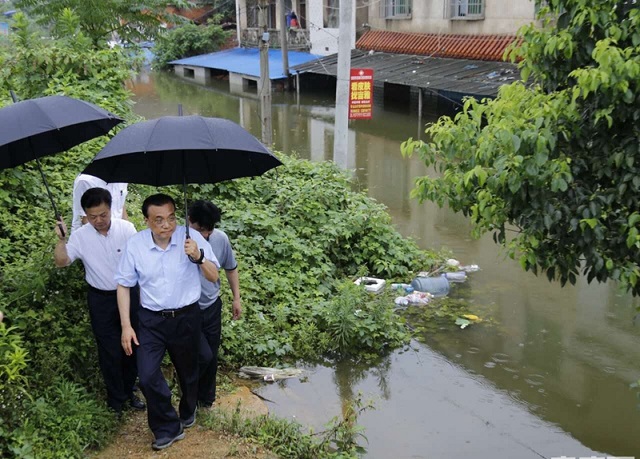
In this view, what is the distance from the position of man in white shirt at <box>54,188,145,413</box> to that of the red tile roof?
15373 mm

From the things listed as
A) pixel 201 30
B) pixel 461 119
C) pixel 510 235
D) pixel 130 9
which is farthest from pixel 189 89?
pixel 461 119

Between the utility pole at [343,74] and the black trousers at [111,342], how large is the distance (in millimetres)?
6610

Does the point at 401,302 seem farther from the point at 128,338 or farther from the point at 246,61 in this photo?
the point at 246,61

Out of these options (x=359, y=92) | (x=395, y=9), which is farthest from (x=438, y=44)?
(x=359, y=92)

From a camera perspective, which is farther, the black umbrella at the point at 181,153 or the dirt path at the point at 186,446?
the dirt path at the point at 186,446

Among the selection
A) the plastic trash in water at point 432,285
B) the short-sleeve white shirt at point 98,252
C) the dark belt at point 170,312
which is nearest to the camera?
the dark belt at point 170,312

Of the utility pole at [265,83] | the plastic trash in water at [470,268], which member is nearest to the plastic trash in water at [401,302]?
the plastic trash in water at [470,268]

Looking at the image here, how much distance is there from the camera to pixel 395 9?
85.0ft

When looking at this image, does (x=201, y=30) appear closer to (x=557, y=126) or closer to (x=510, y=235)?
(x=510, y=235)

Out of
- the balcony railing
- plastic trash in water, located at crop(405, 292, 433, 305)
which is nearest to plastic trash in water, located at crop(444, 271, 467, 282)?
plastic trash in water, located at crop(405, 292, 433, 305)

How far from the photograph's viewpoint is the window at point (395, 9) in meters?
25.1

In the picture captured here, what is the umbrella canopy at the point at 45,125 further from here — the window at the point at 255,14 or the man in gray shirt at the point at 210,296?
the window at the point at 255,14

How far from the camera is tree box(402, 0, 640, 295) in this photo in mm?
3346

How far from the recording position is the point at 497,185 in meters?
3.56
